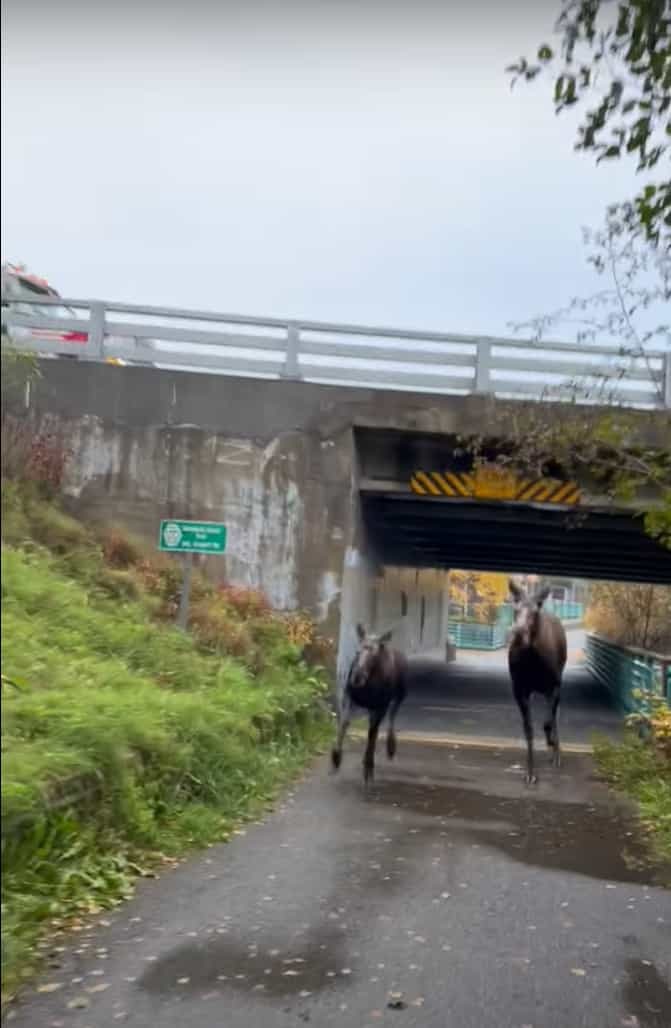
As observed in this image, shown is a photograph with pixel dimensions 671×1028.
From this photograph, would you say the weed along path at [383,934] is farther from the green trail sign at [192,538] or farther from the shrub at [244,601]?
the shrub at [244,601]

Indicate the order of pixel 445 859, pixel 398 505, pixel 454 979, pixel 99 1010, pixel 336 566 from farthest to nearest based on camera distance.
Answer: pixel 398 505, pixel 336 566, pixel 445 859, pixel 454 979, pixel 99 1010

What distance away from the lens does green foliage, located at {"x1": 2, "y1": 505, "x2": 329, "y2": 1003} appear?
4.26 metres

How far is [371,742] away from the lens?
10367 mm

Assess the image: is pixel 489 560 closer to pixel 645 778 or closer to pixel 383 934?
pixel 645 778

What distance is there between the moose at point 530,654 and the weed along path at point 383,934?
245 centimetres

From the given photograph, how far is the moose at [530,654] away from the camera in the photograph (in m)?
11.3

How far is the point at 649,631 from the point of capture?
18.8 m

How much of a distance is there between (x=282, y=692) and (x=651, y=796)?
3.87 meters

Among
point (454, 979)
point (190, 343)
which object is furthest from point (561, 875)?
point (190, 343)

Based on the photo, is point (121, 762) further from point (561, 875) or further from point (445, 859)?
point (561, 875)

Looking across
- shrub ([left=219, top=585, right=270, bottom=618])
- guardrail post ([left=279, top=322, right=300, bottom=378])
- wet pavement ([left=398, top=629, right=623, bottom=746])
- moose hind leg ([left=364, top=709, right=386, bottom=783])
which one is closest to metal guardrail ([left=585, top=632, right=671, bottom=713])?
wet pavement ([left=398, top=629, right=623, bottom=746])

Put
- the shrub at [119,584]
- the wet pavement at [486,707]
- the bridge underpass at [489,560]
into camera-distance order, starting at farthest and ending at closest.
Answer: the bridge underpass at [489,560]
the wet pavement at [486,707]
the shrub at [119,584]

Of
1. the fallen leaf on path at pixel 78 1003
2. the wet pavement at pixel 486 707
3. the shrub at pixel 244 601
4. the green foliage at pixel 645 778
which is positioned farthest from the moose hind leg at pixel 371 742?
the fallen leaf on path at pixel 78 1003

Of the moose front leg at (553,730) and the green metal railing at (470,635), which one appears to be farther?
the green metal railing at (470,635)
